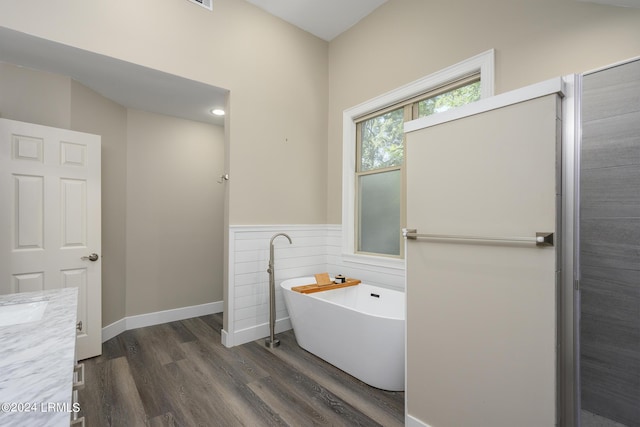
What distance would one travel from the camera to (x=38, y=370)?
770 mm

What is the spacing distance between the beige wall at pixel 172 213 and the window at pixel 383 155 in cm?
180

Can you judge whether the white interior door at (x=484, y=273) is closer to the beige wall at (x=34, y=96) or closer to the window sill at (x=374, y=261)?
the window sill at (x=374, y=261)

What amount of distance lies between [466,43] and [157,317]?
4177mm

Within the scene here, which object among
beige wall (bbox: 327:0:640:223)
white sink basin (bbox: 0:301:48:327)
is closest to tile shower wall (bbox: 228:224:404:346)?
beige wall (bbox: 327:0:640:223)

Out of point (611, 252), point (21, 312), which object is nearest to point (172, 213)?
point (21, 312)

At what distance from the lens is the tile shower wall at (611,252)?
1.38 m

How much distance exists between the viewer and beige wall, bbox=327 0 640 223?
176 centimetres

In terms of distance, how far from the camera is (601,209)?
1.45 m

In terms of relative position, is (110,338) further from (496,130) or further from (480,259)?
(496,130)

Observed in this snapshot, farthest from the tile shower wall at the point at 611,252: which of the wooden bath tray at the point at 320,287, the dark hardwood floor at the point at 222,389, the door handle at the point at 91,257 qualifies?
the door handle at the point at 91,257

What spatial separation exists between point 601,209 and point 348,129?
96.0 inches

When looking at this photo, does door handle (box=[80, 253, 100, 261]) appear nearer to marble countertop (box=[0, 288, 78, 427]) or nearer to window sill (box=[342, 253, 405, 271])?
marble countertop (box=[0, 288, 78, 427])

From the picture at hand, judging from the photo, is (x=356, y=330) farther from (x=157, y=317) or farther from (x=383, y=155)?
(x=157, y=317)

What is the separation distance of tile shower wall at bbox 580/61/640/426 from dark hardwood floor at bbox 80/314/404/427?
3.55 feet
